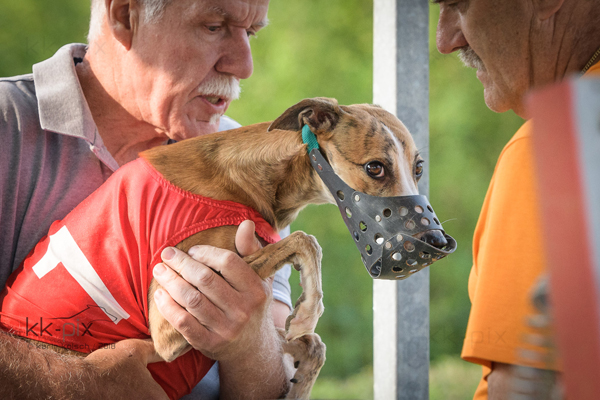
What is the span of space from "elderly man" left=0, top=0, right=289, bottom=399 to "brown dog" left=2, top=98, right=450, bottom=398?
57 mm

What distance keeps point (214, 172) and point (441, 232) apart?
57 cm

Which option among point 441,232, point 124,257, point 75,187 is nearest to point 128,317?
point 124,257

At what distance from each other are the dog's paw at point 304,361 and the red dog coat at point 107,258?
35 centimetres

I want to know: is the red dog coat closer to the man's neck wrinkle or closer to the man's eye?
the man's neck wrinkle

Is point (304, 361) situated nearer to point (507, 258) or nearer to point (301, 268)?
point (301, 268)

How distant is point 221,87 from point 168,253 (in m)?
0.49

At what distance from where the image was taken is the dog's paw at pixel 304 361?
128 cm

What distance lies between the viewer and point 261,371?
51.3 inches

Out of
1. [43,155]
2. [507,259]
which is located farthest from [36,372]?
[507,259]

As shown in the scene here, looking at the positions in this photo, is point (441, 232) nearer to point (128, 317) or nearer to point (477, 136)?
point (477, 136)

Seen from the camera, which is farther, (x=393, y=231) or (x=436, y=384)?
(x=436, y=384)

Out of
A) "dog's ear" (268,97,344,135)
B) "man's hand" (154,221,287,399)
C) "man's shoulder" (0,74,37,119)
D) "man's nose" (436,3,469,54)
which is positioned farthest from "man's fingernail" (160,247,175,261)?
"man's nose" (436,3,469,54)

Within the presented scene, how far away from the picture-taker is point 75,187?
1.27 metres

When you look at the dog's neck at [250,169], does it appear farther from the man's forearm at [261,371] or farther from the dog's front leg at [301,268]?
the man's forearm at [261,371]
